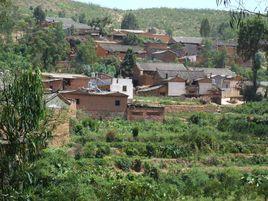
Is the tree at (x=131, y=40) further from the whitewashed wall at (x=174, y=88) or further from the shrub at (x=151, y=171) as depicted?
the shrub at (x=151, y=171)

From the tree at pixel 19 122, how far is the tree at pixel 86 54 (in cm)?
3883

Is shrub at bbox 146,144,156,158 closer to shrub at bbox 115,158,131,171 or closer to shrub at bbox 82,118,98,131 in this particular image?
shrub at bbox 115,158,131,171

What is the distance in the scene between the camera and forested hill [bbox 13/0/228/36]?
9562 centimetres

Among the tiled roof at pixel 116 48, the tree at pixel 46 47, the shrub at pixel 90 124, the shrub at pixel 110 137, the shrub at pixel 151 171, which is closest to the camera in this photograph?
the shrub at pixel 151 171

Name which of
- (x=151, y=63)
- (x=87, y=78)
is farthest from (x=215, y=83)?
(x=87, y=78)

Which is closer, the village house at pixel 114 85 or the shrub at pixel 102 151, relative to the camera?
the shrub at pixel 102 151

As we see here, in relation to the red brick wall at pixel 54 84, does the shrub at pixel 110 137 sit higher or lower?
lower

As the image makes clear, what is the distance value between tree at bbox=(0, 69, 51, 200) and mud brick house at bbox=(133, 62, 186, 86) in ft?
118

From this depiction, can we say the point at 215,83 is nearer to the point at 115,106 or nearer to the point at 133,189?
the point at 115,106

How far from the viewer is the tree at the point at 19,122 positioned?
40.1ft

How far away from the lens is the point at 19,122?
12398 millimetres

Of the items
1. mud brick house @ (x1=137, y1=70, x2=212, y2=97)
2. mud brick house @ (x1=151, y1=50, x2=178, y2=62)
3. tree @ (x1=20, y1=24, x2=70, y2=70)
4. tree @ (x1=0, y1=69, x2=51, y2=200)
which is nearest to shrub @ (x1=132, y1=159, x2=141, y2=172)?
tree @ (x1=0, y1=69, x2=51, y2=200)

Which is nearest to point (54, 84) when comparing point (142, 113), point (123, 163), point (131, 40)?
point (142, 113)

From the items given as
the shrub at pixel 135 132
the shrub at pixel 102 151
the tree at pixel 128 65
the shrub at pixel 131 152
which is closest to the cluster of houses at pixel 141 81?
the tree at pixel 128 65
